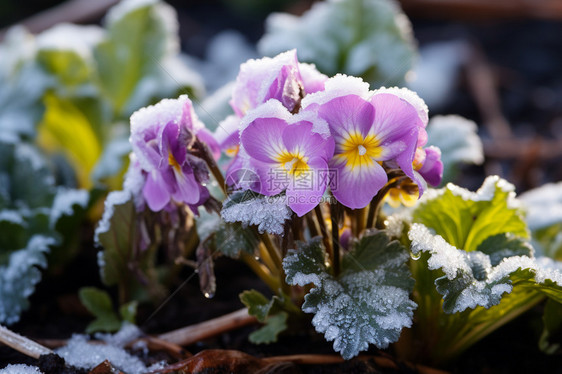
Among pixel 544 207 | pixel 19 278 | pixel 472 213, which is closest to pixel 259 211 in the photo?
pixel 472 213

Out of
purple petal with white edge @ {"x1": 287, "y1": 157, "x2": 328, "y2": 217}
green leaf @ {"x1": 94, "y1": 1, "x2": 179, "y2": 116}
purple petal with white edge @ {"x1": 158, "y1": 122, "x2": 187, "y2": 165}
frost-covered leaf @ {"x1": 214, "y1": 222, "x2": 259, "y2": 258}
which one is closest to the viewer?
purple petal with white edge @ {"x1": 287, "y1": 157, "x2": 328, "y2": 217}

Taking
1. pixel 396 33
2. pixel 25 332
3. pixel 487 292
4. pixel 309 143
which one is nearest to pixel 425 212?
pixel 487 292

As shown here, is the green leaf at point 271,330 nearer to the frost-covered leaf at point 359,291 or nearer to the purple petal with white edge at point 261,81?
the frost-covered leaf at point 359,291

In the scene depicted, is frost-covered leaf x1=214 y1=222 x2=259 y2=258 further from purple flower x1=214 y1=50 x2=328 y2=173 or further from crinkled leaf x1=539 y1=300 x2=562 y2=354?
crinkled leaf x1=539 y1=300 x2=562 y2=354

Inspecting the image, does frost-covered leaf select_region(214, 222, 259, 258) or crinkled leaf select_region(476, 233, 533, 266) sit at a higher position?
frost-covered leaf select_region(214, 222, 259, 258)

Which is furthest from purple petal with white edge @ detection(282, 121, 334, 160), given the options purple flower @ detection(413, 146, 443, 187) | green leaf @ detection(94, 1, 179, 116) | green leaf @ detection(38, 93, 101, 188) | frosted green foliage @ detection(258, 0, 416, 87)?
green leaf @ detection(38, 93, 101, 188)

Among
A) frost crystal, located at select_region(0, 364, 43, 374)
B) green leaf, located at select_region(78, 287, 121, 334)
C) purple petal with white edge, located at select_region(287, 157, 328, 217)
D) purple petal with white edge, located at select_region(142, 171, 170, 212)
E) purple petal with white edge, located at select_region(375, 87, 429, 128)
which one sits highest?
purple petal with white edge, located at select_region(375, 87, 429, 128)

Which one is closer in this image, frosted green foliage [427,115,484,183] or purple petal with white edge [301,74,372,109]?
purple petal with white edge [301,74,372,109]

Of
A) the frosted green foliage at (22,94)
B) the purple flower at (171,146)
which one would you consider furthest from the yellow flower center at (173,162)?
the frosted green foliage at (22,94)
